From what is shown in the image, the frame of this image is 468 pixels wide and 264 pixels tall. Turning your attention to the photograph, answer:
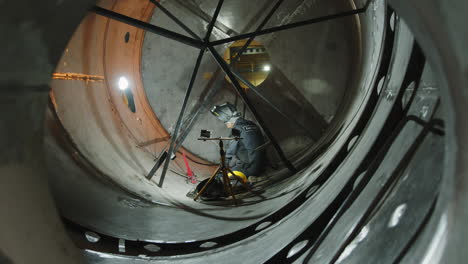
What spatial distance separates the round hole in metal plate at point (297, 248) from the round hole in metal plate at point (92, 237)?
1066 mm

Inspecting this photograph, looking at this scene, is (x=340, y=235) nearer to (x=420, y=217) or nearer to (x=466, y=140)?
(x=420, y=217)

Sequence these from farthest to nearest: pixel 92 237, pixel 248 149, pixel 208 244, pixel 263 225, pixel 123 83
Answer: pixel 248 149 → pixel 123 83 → pixel 263 225 → pixel 208 244 → pixel 92 237

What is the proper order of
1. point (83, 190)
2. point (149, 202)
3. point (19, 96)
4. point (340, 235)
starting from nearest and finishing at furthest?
1. point (19, 96)
2. point (340, 235)
3. point (83, 190)
4. point (149, 202)

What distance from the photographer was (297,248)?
177cm

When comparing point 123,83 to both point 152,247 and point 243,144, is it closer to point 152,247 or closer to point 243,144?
point 243,144

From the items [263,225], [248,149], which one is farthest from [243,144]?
[263,225]

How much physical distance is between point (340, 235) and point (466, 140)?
104 centimetres

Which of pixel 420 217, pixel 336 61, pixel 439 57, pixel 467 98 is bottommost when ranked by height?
pixel 420 217

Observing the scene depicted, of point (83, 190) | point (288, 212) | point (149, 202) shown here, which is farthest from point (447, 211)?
point (149, 202)

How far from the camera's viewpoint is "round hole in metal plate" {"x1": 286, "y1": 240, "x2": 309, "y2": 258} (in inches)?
69.1


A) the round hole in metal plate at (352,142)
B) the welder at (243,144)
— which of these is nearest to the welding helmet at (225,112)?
the welder at (243,144)

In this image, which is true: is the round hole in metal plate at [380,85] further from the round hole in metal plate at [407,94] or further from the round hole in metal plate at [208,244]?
the round hole in metal plate at [208,244]

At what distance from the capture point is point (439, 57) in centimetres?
68

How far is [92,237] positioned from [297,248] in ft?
3.70
